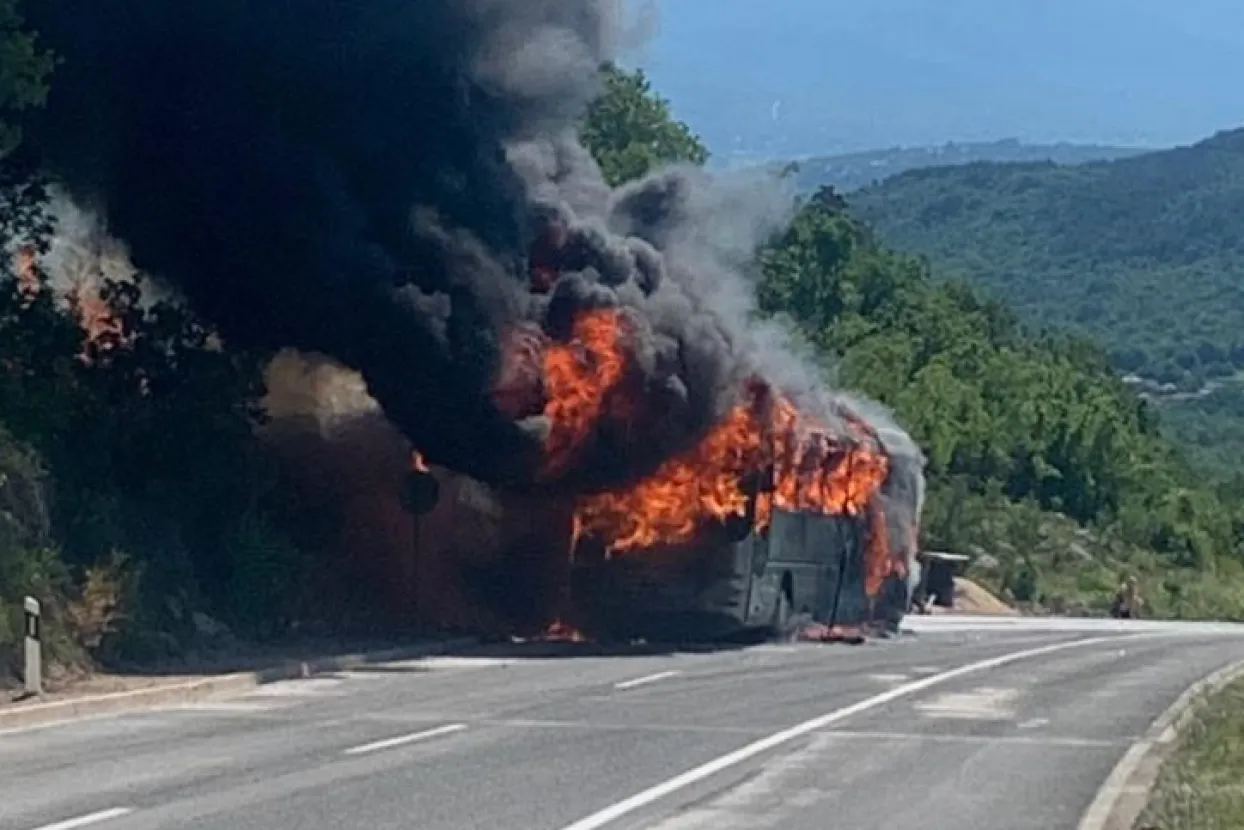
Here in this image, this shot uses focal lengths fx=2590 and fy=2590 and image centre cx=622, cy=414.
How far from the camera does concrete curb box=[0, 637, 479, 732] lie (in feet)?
71.3

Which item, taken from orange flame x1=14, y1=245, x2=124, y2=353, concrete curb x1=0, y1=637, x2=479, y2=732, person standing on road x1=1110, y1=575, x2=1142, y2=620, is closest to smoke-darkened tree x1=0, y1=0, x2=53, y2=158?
orange flame x1=14, y1=245, x2=124, y2=353

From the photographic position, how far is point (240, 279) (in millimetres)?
30094

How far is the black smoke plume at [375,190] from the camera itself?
29.8 m

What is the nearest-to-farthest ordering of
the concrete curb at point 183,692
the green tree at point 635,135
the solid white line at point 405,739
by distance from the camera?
1. the solid white line at point 405,739
2. the concrete curb at point 183,692
3. the green tree at point 635,135

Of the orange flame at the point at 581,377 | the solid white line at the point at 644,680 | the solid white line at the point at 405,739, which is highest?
the orange flame at the point at 581,377

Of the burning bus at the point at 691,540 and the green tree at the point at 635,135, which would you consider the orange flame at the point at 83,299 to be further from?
the green tree at the point at 635,135

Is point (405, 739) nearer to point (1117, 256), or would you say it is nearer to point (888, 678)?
point (888, 678)

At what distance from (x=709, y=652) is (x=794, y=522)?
2.90 metres

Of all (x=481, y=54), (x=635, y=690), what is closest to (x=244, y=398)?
(x=481, y=54)

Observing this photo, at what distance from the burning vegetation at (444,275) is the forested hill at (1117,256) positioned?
392 feet

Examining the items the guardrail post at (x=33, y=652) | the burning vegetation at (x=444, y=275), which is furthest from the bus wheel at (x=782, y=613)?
the guardrail post at (x=33, y=652)

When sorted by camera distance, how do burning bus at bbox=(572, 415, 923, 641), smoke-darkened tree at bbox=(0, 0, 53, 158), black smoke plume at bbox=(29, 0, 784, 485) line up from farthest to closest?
burning bus at bbox=(572, 415, 923, 641) < black smoke plume at bbox=(29, 0, 784, 485) < smoke-darkened tree at bbox=(0, 0, 53, 158)

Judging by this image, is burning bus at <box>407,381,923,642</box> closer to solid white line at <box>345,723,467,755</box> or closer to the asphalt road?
Result: the asphalt road

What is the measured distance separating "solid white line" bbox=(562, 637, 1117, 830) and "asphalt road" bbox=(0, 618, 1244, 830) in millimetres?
31
